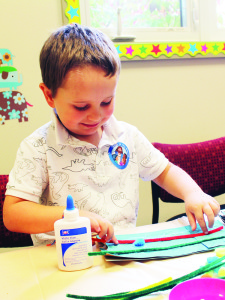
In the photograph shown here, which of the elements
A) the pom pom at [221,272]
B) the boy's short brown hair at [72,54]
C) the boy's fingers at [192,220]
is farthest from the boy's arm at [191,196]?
the boy's short brown hair at [72,54]

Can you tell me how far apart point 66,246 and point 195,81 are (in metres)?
Answer: 1.51

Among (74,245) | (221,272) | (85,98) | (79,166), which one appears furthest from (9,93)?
(221,272)

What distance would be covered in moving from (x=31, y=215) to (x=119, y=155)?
33 cm

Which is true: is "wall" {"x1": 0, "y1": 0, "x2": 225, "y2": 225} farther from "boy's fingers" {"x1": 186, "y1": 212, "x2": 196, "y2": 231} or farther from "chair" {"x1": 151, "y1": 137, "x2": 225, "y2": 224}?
"boy's fingers" {"x1": 186, "y1": 212, "x2": 196, "y2": 231}

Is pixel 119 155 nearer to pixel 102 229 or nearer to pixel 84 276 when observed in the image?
pixel 102 229

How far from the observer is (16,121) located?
1.61 m

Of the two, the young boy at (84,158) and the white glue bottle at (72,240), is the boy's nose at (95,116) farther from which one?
the white glue bottle at (72,240)

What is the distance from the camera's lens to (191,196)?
35.7 inches

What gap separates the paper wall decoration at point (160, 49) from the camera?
1.62 meters

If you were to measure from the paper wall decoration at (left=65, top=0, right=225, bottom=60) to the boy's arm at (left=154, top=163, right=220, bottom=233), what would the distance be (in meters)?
0.84

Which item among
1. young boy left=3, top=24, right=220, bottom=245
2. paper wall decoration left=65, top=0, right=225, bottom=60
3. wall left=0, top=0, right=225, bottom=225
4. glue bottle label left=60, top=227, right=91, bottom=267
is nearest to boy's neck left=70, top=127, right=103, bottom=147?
young boy left=3, top=24, right=220, bottom=245

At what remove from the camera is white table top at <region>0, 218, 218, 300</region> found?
21.9 inches

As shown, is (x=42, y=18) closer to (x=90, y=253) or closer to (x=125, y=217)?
(x=125, y=217)

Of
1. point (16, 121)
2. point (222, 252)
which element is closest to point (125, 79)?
point (16, 121)
